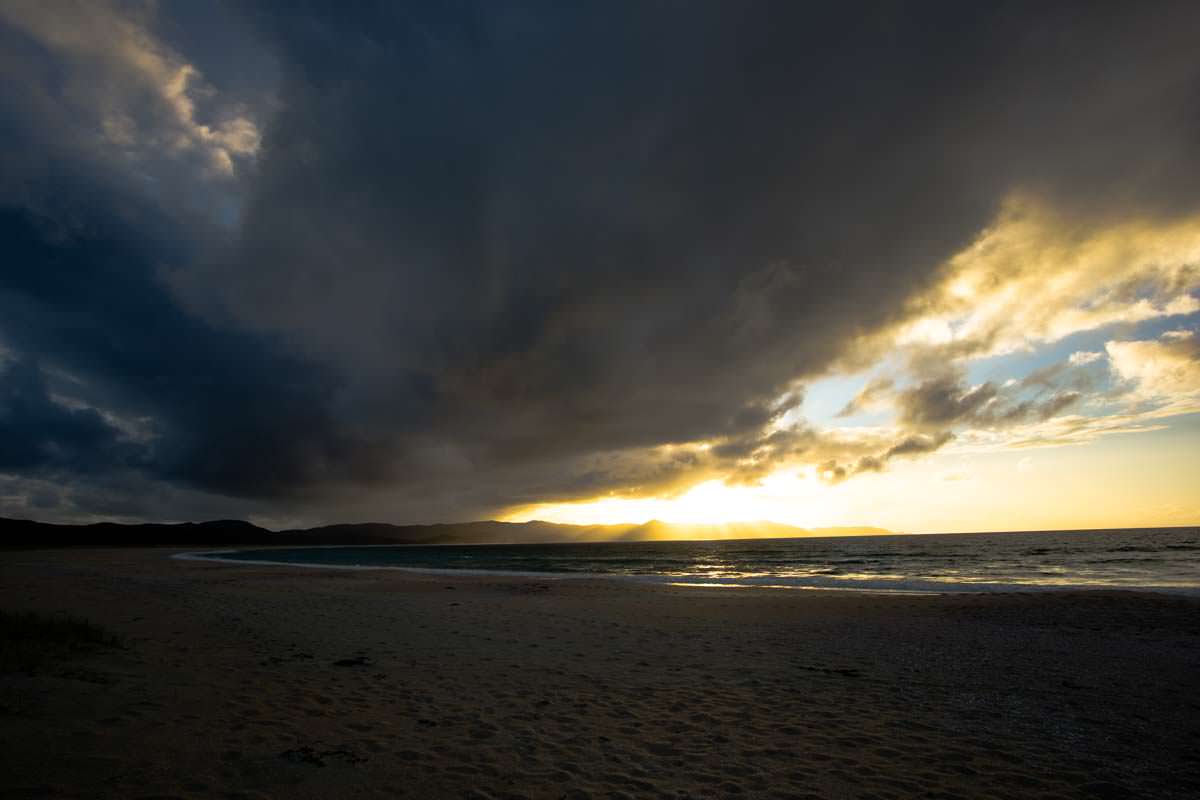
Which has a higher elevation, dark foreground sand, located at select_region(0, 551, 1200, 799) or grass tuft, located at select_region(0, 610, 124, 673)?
grass tuft, located at select_region(0, 610, 124, 673)

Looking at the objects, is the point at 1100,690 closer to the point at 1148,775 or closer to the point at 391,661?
the point at 1148,775

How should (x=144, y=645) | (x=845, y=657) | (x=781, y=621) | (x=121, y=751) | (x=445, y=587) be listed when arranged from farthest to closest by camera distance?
(x=445, y=587) → (x=781, y=621) → (x=845, y=657) → (x=144, y=645) → (x=121, y=751)

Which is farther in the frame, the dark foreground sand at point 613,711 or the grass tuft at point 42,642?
the grass tuft at point 42,642

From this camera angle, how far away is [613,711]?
852cm

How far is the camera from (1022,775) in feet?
21.1

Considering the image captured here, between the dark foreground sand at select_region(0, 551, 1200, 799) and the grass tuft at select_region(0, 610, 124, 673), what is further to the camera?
the grass tuft at select_region(0, 610, 124, 673)

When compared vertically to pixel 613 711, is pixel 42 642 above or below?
above

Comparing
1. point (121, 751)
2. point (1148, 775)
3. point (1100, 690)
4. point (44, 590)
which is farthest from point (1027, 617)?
point (44, 590)

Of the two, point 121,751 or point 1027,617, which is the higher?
point 121,751

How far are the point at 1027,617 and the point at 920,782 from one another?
15964mm

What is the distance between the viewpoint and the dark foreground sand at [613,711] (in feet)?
19.2

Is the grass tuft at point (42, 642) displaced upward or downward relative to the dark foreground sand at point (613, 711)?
upward

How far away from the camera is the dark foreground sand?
586 centimetres

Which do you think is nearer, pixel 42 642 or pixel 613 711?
pixel 613 711
